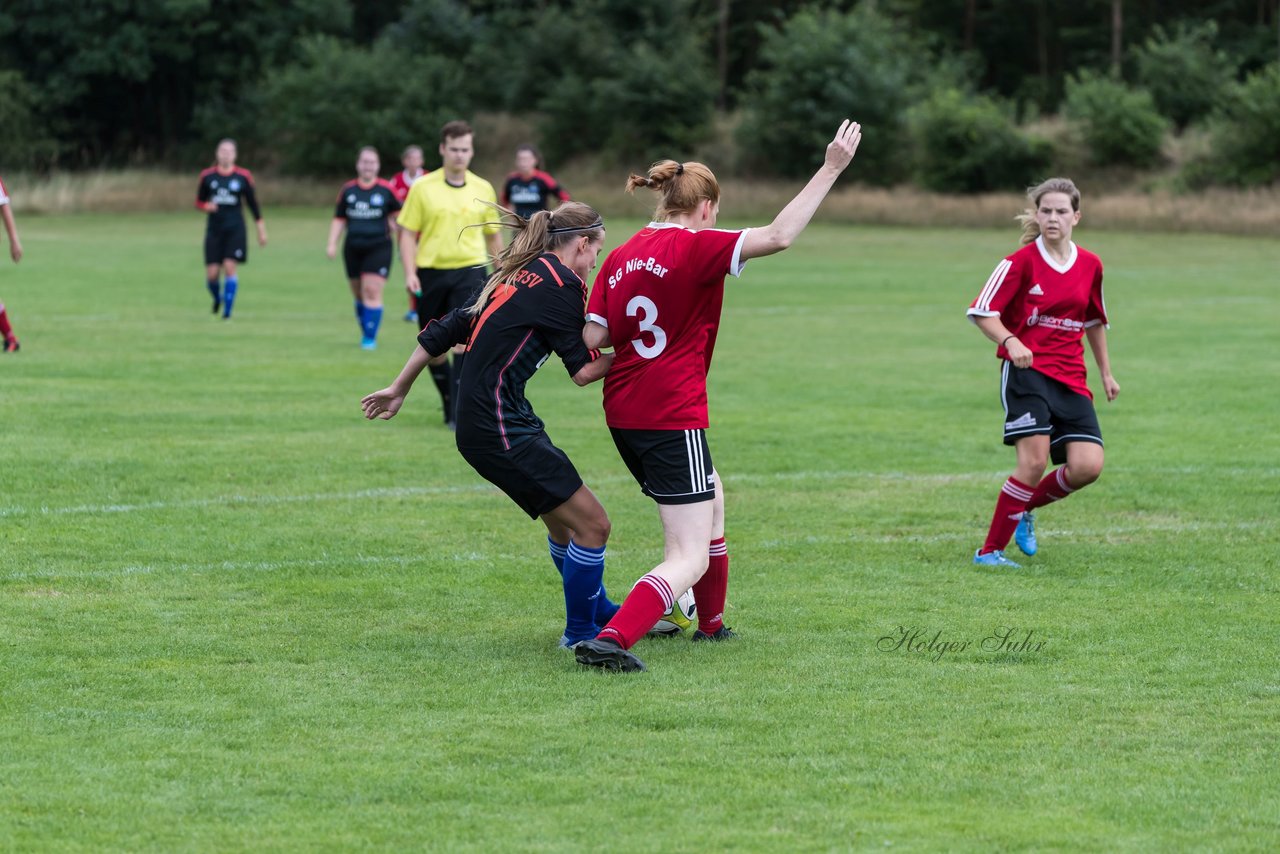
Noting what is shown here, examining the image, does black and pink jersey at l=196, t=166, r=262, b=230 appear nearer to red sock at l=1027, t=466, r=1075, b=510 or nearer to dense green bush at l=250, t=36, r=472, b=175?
red sock at l=1027, t=466, r=1075, b=510

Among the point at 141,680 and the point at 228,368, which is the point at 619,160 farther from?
the point at 141,680

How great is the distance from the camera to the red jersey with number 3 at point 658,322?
18.8 feet

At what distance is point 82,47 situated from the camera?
218 ft

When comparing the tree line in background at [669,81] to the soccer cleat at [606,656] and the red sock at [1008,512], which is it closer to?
the red sock at [1008,512]

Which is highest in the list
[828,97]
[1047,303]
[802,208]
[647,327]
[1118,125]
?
[802,208]

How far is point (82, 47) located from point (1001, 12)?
120 feet

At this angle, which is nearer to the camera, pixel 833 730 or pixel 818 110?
pixel 833 730

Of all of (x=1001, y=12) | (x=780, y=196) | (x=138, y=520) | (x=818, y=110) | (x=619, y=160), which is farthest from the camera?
(x=1001, y=12)

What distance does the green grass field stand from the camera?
4387 mm

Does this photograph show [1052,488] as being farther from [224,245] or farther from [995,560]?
[224,245]

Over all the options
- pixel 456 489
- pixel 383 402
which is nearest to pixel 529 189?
pixel 456 489

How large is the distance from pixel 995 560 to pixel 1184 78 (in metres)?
48.5

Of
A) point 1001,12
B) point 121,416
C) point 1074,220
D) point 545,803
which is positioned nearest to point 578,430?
point 121,416

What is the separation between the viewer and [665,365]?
5.85 meters
